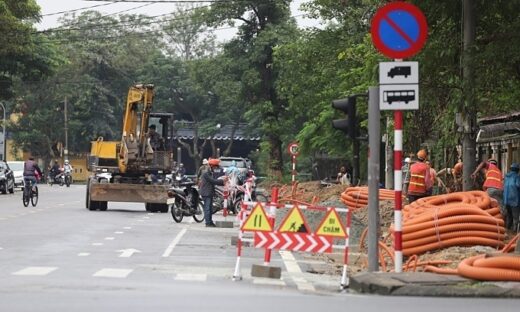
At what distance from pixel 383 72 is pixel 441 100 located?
12.3 m

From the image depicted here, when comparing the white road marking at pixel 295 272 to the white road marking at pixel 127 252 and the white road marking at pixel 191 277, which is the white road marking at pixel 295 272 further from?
the white road marking at pixel 127 252

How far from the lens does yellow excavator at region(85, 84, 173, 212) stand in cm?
3309

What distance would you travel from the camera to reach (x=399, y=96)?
1377 centimetres

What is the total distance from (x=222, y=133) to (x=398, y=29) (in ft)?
217

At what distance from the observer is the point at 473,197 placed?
19.5 meters

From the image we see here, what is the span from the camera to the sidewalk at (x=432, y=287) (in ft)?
40.6

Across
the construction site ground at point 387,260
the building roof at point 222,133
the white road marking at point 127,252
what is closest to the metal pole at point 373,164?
the construction site ground at point 387,260

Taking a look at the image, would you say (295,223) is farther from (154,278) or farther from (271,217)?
(154,278)

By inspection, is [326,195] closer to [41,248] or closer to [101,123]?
[41,248]

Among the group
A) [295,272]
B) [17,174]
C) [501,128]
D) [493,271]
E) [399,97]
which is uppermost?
[501,128]

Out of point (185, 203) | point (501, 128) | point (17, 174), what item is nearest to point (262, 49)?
point (17, 174)

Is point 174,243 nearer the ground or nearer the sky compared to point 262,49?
nearer the ground

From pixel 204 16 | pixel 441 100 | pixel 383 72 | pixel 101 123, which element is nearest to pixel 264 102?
pixel 204 16

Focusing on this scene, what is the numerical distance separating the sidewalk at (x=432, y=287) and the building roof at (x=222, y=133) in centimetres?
6427
